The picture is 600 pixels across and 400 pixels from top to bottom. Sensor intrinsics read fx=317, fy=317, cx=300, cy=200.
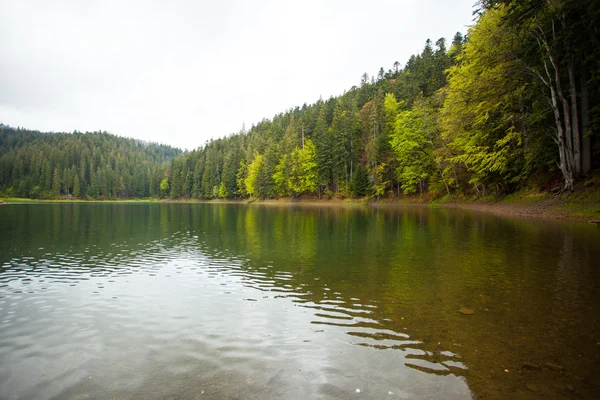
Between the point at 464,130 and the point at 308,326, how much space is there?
37257mm

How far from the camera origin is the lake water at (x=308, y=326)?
4.36m

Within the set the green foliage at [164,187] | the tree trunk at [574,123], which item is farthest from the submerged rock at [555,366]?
the green foliage at [164,187]

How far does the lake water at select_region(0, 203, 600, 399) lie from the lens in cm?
436

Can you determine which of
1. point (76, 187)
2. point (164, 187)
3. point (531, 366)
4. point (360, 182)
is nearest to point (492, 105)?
point (360, 182)

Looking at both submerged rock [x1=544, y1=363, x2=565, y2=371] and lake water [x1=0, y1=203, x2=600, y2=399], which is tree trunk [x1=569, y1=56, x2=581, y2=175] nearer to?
lake water [x1=0, y1=203, x2=600, y2=399]

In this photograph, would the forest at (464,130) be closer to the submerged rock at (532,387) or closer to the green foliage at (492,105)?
the green foliage at (492,105)

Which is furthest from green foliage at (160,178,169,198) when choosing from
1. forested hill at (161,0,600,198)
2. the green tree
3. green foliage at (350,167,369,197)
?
green foliage at (350,167,369,197)

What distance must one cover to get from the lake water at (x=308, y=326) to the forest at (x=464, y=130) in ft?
52.9

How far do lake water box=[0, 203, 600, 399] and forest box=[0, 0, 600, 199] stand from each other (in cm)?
1614

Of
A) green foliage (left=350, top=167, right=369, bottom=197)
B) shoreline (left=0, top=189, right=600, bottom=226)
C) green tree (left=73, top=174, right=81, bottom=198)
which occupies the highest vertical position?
green tree (left=73, top=174, right=81, bottom=198)

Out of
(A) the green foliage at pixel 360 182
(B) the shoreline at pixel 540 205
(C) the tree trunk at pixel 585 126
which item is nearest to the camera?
(B) the shoreline at pixel 540 205

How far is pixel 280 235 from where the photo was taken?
20.5 m

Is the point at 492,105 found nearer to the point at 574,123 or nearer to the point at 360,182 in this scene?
the point at 574,123

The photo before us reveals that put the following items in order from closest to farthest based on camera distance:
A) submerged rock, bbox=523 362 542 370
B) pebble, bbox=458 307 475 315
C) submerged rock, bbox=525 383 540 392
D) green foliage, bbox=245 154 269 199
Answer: submerged rock, bbox=525 383 540 392
submerged rock, bbox=523 362 542 370
pebble, bbox=458 307 475 315
green foliage, bbox=245 154 269 199
